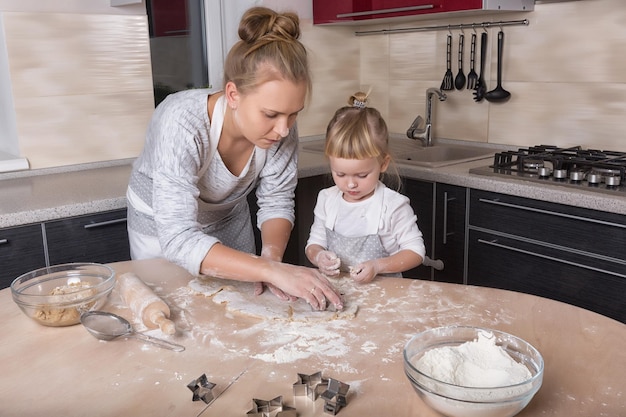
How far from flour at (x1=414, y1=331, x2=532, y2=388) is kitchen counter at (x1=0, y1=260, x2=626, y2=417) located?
0.05m

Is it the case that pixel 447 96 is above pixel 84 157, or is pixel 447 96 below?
above

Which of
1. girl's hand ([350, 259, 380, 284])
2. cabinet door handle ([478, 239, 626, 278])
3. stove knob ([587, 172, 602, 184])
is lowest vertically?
cabinet door handle ([478, 239, 626, 278])

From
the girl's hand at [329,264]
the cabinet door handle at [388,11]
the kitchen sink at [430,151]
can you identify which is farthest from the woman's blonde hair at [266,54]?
the kitchen sink at [430,151]

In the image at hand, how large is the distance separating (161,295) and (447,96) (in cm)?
210

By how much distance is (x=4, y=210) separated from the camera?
1.95m

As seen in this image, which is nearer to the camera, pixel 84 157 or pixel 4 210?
pixel 4 210

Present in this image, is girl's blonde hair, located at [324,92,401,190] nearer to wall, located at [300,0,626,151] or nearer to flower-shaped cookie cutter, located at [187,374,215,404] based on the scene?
flower-shaped cookie cutter, located at [187,374,215,404]

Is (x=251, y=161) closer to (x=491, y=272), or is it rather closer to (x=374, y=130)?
(x=374, y=130)

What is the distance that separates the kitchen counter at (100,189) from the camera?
1.97 meters

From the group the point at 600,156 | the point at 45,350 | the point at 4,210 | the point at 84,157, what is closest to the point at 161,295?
the point at 45,350

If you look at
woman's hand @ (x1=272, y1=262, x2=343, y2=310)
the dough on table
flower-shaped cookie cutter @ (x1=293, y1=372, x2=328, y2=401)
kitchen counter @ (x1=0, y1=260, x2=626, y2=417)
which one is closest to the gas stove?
kitchen counter @ (x1=0, y1=260, x2=626, y2=417)

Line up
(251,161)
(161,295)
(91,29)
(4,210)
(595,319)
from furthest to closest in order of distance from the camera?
(91,29), (4,210), (251,161), (161,295), (595,319)

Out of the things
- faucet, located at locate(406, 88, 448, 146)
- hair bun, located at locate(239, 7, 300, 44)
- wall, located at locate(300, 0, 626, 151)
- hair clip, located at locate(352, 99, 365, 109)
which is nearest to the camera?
hair bun, located at locate(239, 7, 300, 44)

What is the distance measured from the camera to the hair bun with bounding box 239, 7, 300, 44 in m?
1.45
